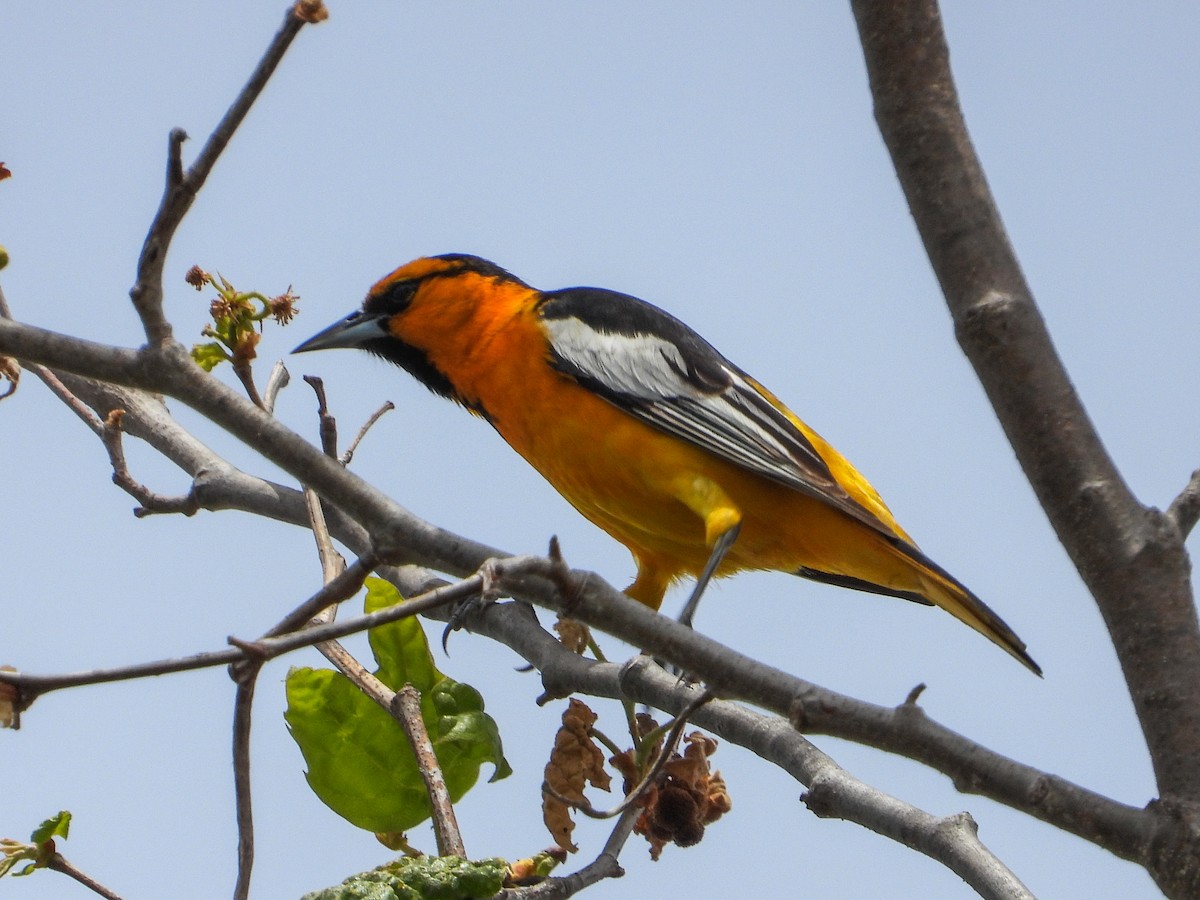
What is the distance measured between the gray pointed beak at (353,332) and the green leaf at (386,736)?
8.46 ft

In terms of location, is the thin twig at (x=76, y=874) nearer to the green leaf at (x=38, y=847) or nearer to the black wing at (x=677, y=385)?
the green leaf at (x=38, y=847)

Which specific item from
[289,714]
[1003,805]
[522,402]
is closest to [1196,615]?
[1003,805]

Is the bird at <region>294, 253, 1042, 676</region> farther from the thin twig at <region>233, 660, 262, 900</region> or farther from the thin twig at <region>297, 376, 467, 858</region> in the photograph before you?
the thin twig at <region>233, 660, 262, 900</region>

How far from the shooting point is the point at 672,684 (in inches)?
116

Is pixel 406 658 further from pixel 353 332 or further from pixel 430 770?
pixel 353 332

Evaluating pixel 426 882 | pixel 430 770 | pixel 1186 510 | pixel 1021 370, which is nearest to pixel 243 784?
pixel 426 882

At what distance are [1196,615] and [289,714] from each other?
1.88 m

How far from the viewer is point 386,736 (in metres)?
3.06

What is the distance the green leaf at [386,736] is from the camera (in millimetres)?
3025

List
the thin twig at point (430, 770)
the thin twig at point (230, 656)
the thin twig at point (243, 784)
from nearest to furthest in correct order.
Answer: the thin twig at point (230, 656) < the thin twig at point (243, 784) < the thin twig at point (430, 770)

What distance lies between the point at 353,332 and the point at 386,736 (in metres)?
2.94

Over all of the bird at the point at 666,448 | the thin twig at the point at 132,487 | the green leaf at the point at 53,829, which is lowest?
the green leaf at the point at 53,829

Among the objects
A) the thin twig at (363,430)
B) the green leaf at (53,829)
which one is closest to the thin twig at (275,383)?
the thin twig at (363,430)

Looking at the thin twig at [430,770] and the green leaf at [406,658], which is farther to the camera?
the green leaf at [406,658]
